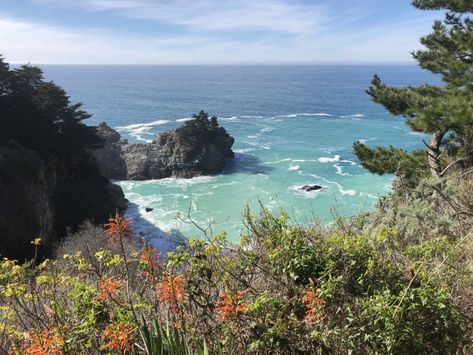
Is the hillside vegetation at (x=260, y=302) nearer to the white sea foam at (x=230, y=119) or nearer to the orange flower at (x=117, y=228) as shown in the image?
the orange flower at (x=117, y=228)

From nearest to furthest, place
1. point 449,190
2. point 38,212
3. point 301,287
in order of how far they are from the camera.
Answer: point 301,287, point 449,190, point 38,212

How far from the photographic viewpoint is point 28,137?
1115 inches

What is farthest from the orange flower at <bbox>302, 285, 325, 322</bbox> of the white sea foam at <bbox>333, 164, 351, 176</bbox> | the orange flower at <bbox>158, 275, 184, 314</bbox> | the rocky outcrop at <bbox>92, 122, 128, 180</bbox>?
the rocky outcrop at <bbox>92, 122, 128, 180</bbox>

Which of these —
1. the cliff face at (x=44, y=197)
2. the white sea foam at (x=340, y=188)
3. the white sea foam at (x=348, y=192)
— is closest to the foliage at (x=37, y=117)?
the cliff face at (x=44, y=197)

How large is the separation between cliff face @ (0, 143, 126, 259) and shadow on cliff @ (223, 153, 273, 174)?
14.9 m

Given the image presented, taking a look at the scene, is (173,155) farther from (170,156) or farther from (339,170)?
(339,170)

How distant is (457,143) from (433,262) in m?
11.7

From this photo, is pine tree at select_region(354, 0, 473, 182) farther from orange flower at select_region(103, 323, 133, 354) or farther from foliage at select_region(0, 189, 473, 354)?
orange flower at select_region(103, 323, 133, 354)

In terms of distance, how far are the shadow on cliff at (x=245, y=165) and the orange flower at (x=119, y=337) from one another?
40409 mm

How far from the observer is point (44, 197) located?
85.4ft

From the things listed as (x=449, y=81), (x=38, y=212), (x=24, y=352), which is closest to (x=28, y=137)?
(x=38, y=212)

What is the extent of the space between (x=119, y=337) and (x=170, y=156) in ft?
A: 141

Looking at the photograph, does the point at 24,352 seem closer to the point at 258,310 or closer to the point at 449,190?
the point at 258,310

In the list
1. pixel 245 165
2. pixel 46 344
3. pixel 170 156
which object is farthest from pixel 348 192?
pixel 46 344
